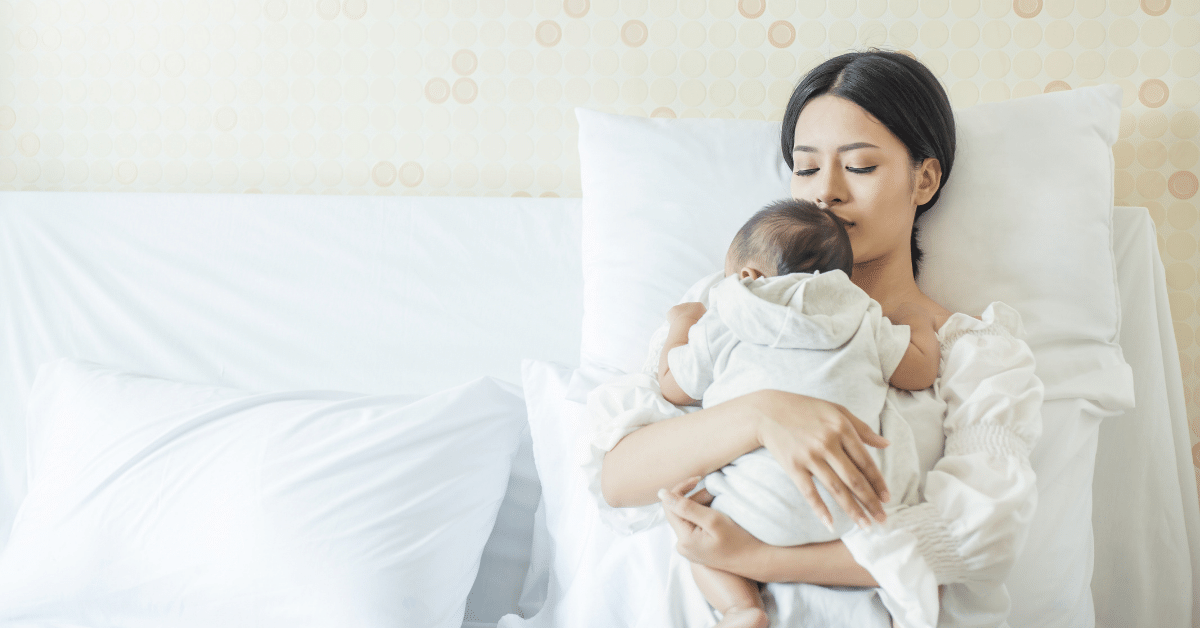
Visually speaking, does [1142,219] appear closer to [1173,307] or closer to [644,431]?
[1173,307]

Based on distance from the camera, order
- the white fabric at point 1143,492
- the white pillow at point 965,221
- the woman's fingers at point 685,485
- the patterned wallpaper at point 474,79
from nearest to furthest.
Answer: the woman's fingers at point 685,485, the white pillow at point 965,221, the white fabric at point 1143,492, the patterned wallpaper at point 474,79

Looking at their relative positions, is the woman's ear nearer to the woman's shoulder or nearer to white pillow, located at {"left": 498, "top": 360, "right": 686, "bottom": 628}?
the woman's shoulder

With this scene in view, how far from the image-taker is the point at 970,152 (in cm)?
117

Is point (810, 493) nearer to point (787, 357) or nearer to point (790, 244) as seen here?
point (787, 357)

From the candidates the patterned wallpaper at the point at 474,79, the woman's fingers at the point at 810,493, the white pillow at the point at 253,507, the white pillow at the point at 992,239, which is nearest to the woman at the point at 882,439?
the woman's fingers at the point at 810,493

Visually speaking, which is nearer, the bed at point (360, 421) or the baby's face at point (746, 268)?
the baby's face at point (746, 268)

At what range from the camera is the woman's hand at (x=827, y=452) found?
78cm

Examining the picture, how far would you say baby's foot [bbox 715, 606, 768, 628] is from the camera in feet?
2.64

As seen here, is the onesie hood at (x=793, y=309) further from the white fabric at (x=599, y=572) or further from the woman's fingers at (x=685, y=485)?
the white fabric at (x=599, y=572)

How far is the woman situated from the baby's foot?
0.14 feet

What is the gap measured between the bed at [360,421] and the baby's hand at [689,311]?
170 millimetres

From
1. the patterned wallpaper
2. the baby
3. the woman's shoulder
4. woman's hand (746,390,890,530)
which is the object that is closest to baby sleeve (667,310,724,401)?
the baby

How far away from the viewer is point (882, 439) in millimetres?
809

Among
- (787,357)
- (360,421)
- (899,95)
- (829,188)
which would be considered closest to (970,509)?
(787,357)
